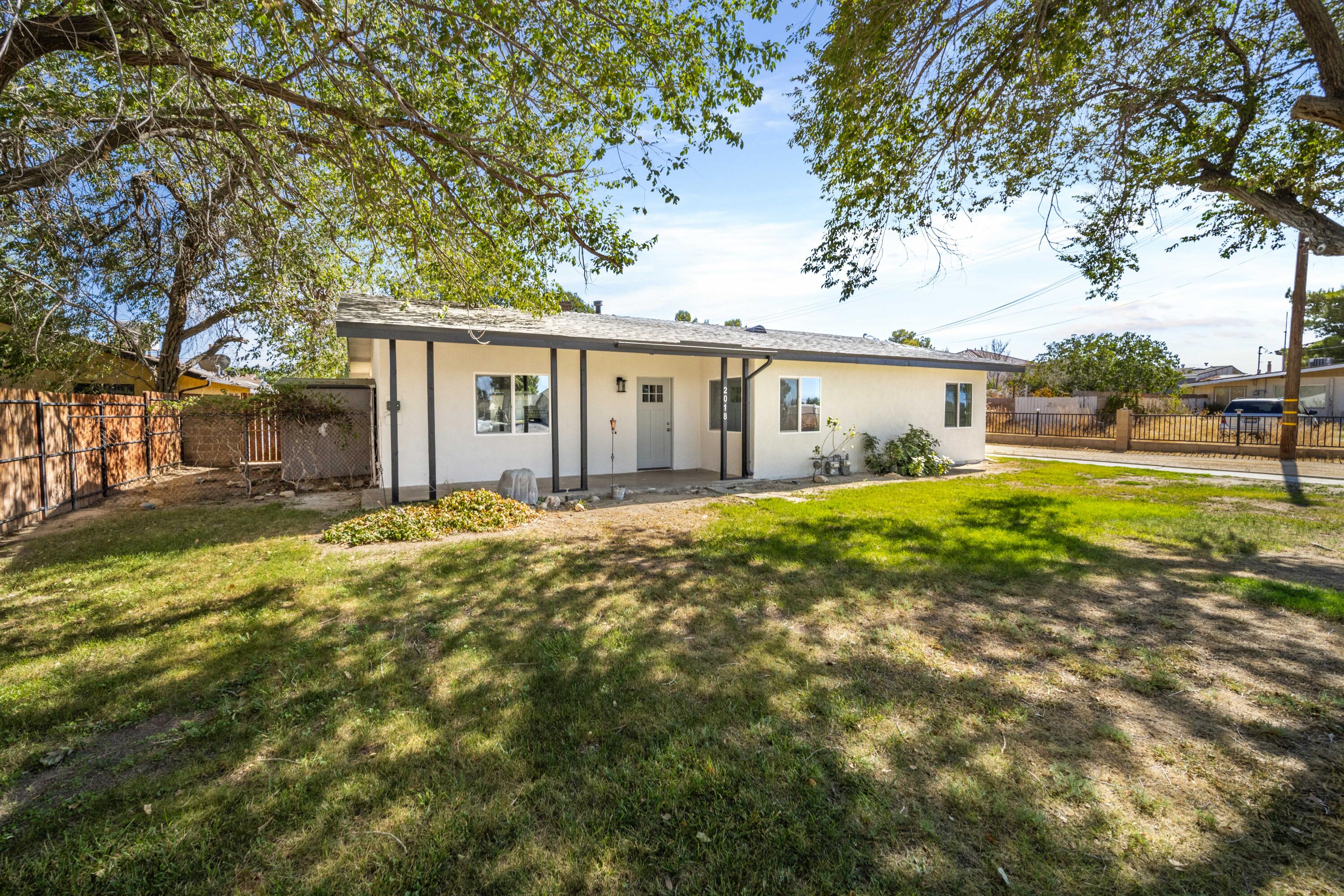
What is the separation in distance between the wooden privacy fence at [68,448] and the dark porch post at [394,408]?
13.4 feet

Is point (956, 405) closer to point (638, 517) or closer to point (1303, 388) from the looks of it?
point (638, 517)

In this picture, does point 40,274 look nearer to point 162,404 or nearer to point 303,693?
point 162,404

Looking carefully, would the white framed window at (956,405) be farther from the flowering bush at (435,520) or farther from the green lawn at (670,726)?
the flowering bush at (435,520)

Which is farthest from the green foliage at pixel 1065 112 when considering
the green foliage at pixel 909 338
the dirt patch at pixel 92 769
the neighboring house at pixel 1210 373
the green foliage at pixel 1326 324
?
the neighboring house at pixel 1210 373

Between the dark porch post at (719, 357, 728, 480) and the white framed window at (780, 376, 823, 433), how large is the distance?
1.17 meters

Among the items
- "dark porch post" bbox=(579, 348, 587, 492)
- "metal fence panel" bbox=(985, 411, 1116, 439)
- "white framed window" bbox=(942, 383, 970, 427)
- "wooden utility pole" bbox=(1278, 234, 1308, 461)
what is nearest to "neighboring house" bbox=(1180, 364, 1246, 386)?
"metal fence panel" bbox=(985, 411, 1116, 439)

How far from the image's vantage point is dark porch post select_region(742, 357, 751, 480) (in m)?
11.2

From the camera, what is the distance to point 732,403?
11742mm

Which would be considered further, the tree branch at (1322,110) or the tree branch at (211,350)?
the tree branch at (211,350)

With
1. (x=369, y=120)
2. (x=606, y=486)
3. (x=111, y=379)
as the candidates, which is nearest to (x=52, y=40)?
(x=369, y=120)

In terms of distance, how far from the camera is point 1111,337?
2895 cm

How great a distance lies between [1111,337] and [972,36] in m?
30.0

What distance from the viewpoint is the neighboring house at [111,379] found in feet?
39.9

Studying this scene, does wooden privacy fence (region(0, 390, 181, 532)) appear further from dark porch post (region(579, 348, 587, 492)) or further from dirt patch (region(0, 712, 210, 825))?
dark porch post (region(579, 348, 587, 492))
